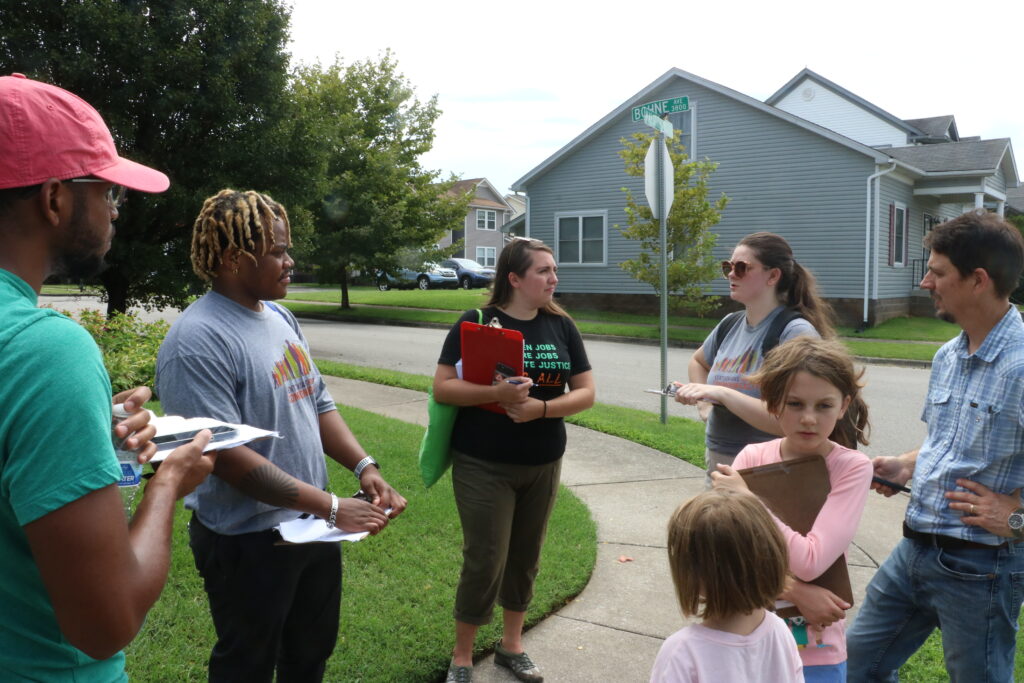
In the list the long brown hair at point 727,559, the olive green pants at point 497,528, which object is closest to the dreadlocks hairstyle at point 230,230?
the olive green pants at point 497,528

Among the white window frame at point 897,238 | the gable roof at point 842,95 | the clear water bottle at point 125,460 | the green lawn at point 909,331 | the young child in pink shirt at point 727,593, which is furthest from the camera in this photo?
the gable roof at point 842,95

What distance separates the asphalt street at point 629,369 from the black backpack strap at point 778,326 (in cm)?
417

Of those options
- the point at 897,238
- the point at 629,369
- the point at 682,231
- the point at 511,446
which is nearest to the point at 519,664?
the point at 511,446

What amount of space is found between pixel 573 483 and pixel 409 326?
16062 millimetres

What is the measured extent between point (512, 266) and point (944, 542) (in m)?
2.00

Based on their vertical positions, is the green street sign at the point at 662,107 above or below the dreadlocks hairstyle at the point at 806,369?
above

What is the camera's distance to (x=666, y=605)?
13.4 feet

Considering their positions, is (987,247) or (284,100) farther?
(284,100)

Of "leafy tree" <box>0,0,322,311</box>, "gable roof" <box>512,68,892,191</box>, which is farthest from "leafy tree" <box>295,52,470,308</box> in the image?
"leafy tree" <box>0,0,322,311</box>

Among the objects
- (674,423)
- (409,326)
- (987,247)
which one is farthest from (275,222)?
(409,326)

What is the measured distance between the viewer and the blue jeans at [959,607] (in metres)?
2.38

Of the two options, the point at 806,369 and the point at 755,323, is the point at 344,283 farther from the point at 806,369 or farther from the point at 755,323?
the point at 806,369

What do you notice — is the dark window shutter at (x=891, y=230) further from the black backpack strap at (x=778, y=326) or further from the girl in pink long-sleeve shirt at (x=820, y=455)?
the girl in pink long-sleeve shirt at (x=820, y=455)

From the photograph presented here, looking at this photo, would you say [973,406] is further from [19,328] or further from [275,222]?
[19,328]
